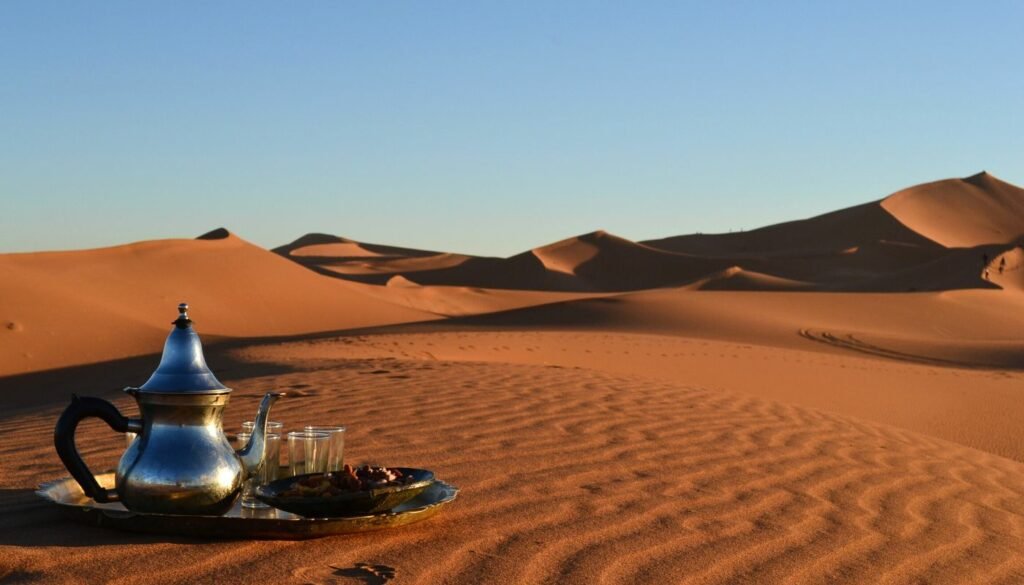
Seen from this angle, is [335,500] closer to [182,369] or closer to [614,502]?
[182,369]

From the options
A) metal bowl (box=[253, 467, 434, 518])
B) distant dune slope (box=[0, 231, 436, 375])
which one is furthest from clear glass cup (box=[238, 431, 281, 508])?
distant dune slope (box=[0, 231, 436, 375])

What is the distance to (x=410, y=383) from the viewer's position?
9.16 m

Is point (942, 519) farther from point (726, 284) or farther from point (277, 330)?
point (726, 284)

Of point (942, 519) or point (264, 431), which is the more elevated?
point (264, 431)

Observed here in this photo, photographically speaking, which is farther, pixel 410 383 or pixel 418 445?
pixel 410 383

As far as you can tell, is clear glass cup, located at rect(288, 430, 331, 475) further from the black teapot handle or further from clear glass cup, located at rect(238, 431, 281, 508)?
the black teapot handle

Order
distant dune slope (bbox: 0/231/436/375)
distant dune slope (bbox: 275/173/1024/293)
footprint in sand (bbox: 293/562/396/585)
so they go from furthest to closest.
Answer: distant dune slope (bbox: 275/173/1024/293)
distant dune slope (bbox: 0/231/436/375)
footprint in sand (bbox: 293/562/396/585)

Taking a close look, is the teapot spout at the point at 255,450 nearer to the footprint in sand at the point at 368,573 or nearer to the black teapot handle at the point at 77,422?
the black teapot handle at the point at 77,422

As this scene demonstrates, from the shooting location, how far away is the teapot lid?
366 cm

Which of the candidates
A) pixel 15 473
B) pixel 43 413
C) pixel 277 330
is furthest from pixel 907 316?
pixel 15 473

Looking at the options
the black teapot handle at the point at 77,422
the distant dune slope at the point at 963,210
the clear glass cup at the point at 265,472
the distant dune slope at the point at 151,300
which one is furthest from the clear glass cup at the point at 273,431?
the distant dune slope at the point at 963,210

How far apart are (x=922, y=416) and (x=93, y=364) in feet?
35.4

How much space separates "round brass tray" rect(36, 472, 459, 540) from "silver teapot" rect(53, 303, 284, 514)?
46 millimetres

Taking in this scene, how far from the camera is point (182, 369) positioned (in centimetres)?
371
